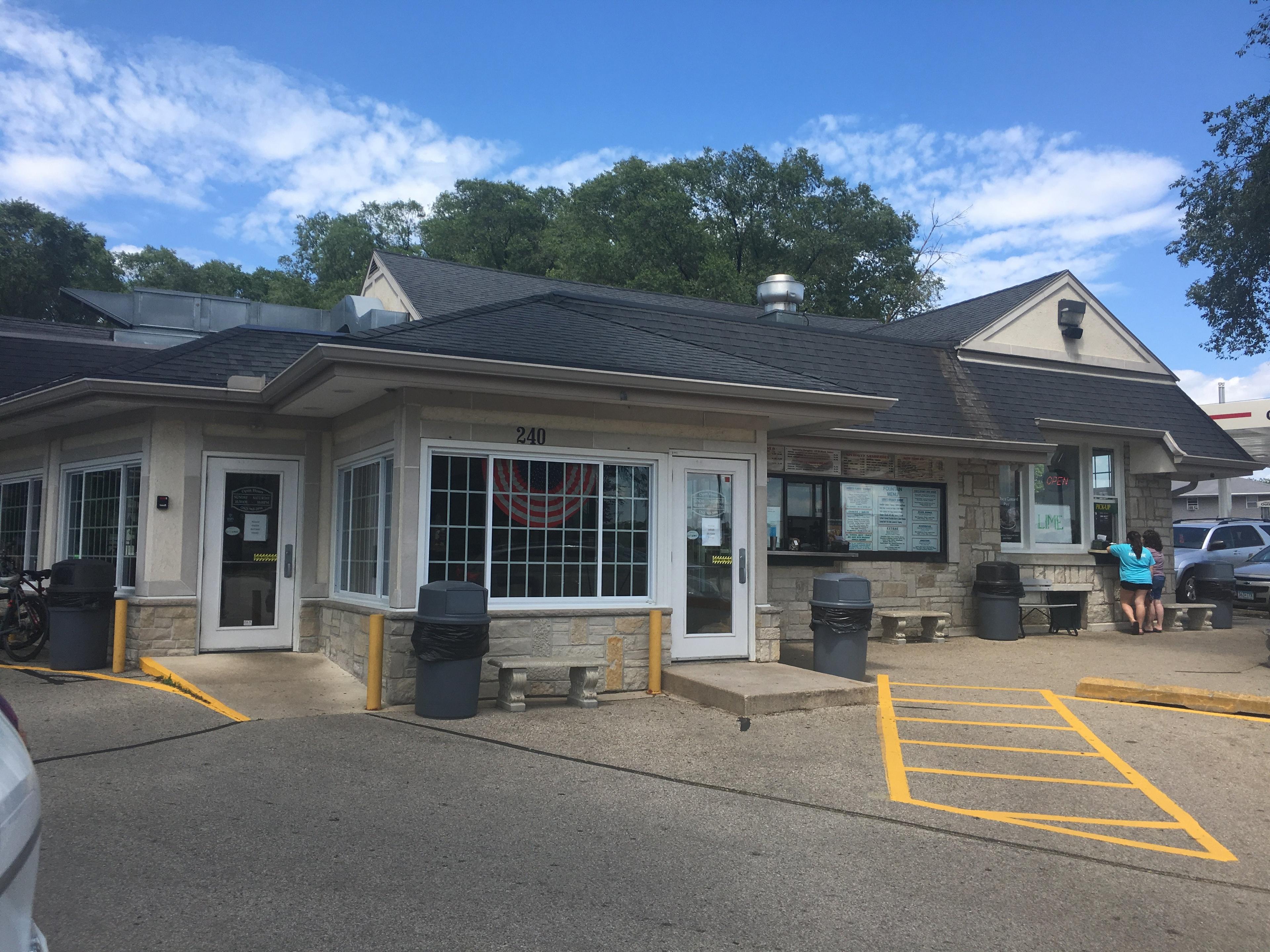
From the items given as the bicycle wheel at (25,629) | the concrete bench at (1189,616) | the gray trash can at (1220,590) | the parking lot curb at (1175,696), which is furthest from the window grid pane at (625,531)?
the gray trash can at (1220,590)

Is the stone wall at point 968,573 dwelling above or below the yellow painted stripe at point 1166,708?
above

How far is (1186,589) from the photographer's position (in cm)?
1994

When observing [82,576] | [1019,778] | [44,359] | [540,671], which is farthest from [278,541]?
[1019,778]

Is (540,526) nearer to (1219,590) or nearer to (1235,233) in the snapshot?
(1219,590)

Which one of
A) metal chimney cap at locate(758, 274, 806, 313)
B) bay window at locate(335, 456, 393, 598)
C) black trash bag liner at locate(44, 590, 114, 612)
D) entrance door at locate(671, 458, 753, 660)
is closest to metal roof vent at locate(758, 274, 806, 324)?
metal chimney cap at locate(758, 274, 806, 313)

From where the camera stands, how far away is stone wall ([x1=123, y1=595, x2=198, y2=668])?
36.2 feet

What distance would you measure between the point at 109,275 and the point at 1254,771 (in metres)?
48.8

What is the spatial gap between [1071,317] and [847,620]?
9647mm

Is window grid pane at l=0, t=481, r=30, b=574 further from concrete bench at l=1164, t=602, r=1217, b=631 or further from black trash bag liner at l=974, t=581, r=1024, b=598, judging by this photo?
concrete bench at l=1164, t=602, r=1217, b=631

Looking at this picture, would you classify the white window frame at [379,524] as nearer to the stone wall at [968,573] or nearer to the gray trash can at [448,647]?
the gray trash can at [448,647]

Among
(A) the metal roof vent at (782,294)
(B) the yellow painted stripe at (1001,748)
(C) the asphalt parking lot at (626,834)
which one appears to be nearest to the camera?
(C) the asphalt parking lot at (626,834)

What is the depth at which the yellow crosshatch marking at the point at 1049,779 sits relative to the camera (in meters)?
5.85

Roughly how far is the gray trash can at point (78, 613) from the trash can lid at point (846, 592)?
25.3 feet

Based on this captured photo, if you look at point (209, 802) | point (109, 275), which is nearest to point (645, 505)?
point (209, 802)
